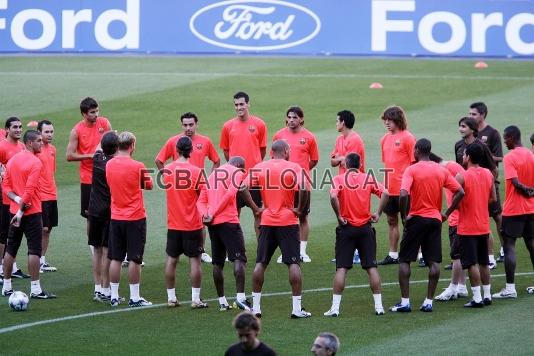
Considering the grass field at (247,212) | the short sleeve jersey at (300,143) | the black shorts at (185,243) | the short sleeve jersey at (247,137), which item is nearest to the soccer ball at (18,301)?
the grass field at (247,212)

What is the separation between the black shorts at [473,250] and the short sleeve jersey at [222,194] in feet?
9.25

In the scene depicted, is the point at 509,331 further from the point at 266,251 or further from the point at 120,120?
the point at 120,120

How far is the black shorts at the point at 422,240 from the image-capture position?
1419 cm

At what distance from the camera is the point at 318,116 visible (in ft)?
93.1

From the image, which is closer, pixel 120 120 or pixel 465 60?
pixel 120 120

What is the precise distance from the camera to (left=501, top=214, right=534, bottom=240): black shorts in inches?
593

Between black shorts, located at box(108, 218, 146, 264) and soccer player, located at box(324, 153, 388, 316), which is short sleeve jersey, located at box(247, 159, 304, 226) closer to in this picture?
soccer player, located at box(324, 153, 388, 316)

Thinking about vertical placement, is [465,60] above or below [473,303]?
above

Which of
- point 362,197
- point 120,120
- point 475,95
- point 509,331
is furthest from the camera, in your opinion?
point 475,95

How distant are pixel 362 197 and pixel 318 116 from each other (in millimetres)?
14441

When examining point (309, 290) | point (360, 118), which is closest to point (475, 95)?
point (360, 118)

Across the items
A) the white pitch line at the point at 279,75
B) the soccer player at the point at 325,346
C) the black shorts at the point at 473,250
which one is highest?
the white pitch line at the point at 279,75

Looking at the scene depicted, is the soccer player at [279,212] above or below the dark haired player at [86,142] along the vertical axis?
below

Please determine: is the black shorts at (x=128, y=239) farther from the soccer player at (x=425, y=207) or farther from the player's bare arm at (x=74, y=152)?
the soccer player at (x=425, y=207)
